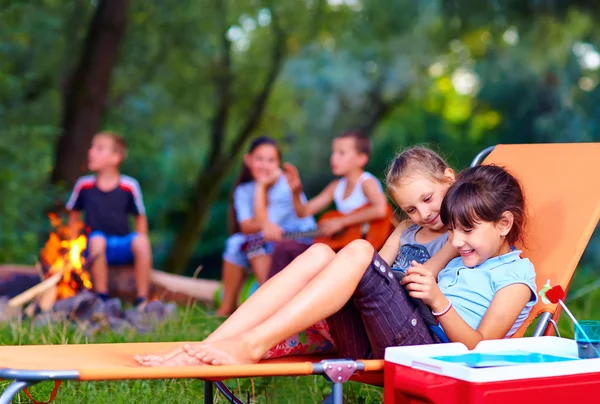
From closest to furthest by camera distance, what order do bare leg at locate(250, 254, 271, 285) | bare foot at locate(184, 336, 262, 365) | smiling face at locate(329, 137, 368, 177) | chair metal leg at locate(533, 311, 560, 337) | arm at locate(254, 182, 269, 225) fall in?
bare foot at locate(184, 336, 262, 365)
chair metal leg at locate(533, 311, 560, 337)
smiling face at locate(329, 137, 368, 177)
arm at locate(254, 182, 269, 225)
bare leg at locate(250, 254, 271, 285)

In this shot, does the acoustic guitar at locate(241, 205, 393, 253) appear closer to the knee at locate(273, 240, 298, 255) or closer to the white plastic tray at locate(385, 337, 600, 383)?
the knee at locate(273, 240, 298, 255)

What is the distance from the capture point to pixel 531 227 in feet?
9.95

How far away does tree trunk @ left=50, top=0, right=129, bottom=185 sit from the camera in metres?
8.46

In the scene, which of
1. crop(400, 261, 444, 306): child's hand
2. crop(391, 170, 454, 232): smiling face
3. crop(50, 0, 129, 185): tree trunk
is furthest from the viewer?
crop(50, 0, 129, 185): tree trunk

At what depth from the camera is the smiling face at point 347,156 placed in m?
5.72

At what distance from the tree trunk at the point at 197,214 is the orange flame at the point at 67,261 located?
5.37 metres

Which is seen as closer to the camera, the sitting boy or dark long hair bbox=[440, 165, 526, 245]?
dark long hair bbox=[440, 165, 526, 245]

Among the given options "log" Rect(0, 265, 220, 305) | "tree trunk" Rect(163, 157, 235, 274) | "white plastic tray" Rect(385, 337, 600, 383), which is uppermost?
"tree trunk" Rect(163, 157, 235, 274)

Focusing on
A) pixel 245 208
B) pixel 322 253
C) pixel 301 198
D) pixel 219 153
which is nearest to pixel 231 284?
pixel 245 208

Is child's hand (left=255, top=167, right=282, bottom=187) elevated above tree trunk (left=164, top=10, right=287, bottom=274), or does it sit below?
below

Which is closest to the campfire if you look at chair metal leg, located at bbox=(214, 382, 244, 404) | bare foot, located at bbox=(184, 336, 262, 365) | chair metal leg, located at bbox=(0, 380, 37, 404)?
chair metal leg, located at bbox=(214, 382, 244, 404)

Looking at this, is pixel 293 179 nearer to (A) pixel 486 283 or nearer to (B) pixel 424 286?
(A) pixel 486 283

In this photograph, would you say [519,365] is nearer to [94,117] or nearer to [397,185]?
[397,185]

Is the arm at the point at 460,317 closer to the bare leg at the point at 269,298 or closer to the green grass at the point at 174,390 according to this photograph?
the bare leg at the point at 269,298
